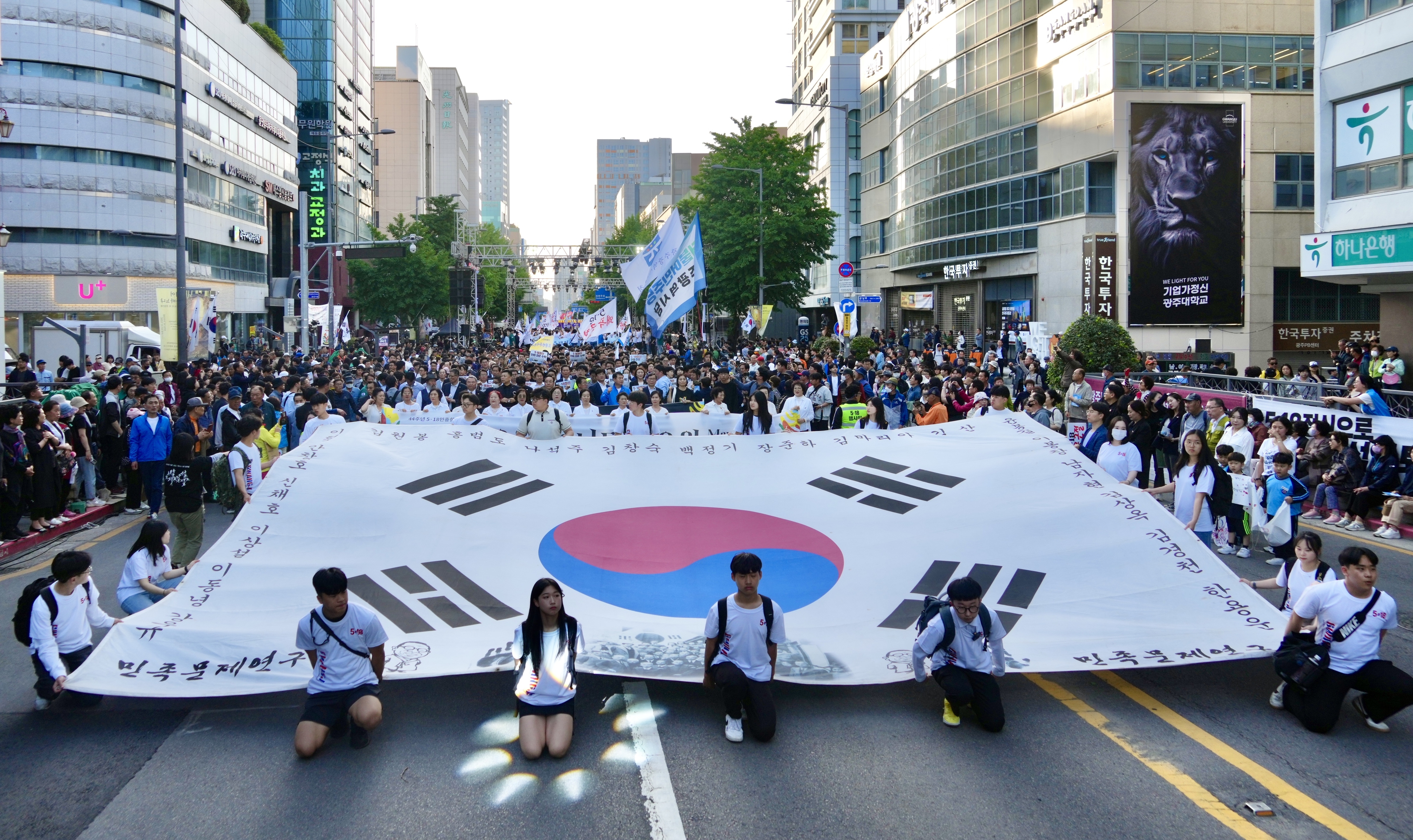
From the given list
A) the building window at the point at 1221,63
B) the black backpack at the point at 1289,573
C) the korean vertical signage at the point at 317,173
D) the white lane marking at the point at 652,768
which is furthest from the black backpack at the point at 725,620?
the korean vertical signage at the point at 317,173

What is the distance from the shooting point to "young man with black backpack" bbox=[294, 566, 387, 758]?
6.28 m

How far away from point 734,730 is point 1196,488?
566 cm

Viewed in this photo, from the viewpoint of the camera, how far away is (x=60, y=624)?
6785mm

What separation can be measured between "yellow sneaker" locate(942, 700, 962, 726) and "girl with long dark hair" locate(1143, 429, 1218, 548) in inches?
161

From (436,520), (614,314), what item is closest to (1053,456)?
(436,520)

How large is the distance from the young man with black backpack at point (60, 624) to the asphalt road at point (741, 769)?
25 cm

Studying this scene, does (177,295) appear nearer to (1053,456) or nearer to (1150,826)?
(1053,456)

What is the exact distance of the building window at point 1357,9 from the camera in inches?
952

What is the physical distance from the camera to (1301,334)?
39938 mm

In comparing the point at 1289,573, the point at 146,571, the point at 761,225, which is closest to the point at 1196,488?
the point at 1289,573

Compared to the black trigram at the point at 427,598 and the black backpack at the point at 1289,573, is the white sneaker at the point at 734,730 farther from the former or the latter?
the black backpack at the point at 1289,573

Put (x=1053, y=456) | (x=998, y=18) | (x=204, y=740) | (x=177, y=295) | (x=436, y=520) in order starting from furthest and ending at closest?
(x=998, y=18), (x=177, y=295), (x=1053, y=456), (x=436, y=520), (x=204, y=740)

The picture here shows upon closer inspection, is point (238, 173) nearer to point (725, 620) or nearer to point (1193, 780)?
point (725, 620)

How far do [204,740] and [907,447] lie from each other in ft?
21.4
